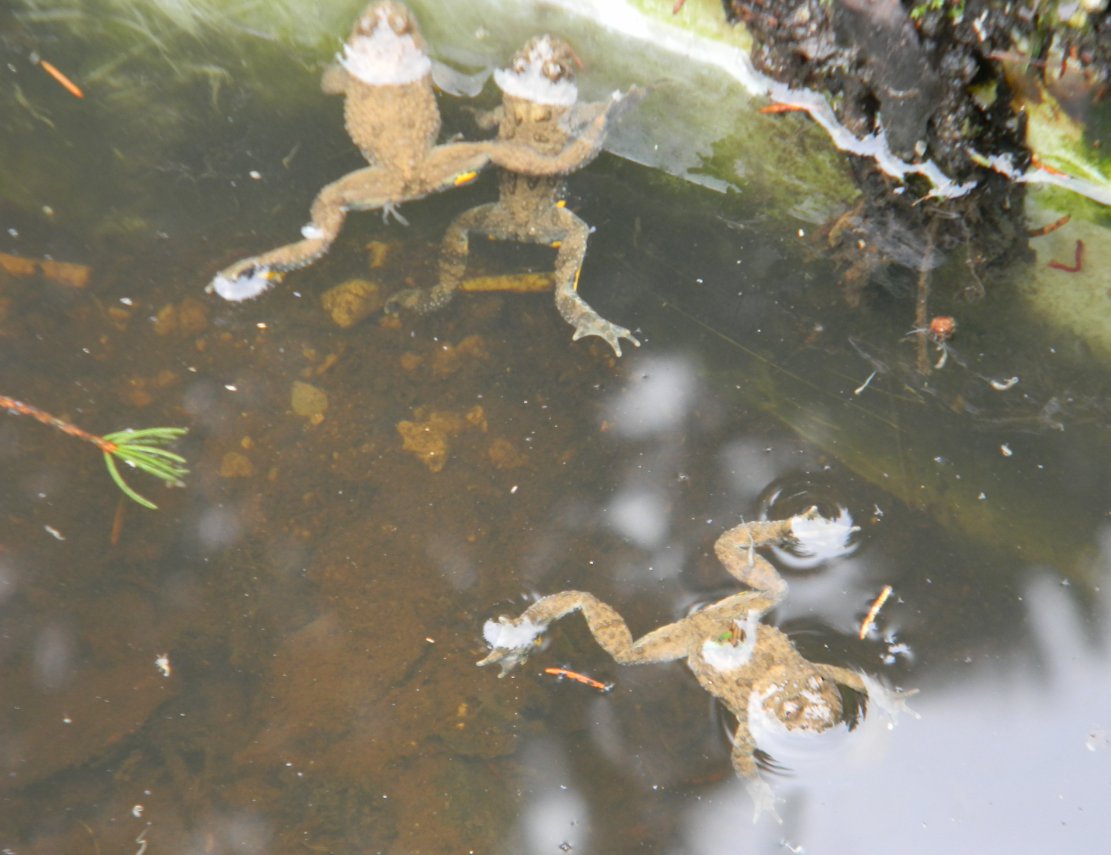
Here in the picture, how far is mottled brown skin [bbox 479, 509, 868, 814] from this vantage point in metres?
3.35

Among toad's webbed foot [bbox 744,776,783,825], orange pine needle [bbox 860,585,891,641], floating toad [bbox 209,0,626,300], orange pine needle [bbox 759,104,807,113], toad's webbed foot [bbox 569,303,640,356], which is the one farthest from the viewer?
floating toad [bbox 209,0,626,300]

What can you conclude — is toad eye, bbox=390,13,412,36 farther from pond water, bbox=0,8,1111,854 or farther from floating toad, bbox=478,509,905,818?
floating toad, bbox=478,509,905,818

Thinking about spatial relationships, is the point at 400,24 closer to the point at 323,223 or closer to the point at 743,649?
the point at 323,223

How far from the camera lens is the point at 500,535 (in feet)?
12.0

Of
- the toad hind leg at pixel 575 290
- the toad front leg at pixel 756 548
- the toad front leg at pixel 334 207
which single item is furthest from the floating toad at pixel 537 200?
the toad front leg at pixel 756 548

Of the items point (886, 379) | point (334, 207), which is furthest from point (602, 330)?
point (334, 207)

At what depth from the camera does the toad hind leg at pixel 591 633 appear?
3.51 meters

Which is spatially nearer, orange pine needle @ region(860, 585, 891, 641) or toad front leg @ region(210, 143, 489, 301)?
orange pine needle @ region(860, 585, 891, 641)

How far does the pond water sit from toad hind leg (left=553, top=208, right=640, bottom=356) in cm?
7

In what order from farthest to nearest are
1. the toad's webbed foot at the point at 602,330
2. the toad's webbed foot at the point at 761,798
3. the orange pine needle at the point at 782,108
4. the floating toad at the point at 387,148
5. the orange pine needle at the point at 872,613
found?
the floating toad at the point at 387,148 → the toad's webbed foot at the point at 602,330 → the orange pine needle at the point at 782,108 → the orange pine needle at the point at 872,613 → the toad's webbed foot at the point at 761,798

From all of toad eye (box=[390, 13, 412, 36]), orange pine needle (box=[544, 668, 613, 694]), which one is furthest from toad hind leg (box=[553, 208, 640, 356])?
orange pine needle (box=[544, 668, 613, 694])

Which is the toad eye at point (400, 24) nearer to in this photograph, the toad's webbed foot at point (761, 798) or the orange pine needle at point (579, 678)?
the orange pine needle at point (579, 678)

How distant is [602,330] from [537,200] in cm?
76

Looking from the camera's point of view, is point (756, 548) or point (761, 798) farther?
point (756, 548)
